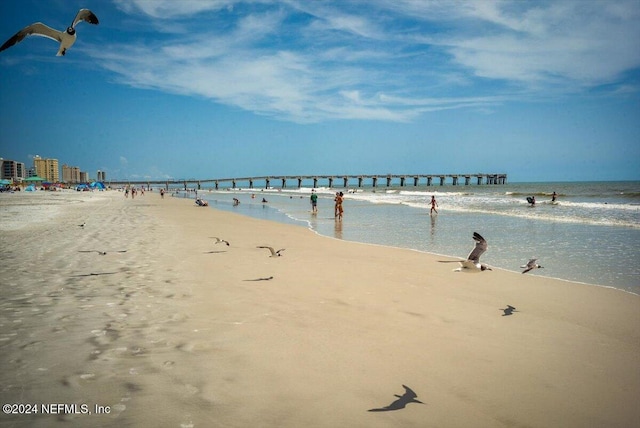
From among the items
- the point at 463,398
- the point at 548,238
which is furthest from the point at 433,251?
the point at 463,398

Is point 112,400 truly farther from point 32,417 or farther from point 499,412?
point 499,412

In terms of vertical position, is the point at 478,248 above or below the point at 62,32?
below

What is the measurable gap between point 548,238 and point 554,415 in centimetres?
1273

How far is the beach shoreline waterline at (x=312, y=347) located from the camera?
3244 millimetres

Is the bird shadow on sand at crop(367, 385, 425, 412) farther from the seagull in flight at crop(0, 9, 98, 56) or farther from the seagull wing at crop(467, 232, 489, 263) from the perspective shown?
the seagull in flight at crop(0, 9, 98, 56)

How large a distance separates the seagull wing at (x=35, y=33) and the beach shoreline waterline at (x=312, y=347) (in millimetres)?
3919

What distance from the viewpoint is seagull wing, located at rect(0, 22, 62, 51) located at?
20.5ft

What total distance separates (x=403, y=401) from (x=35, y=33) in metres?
8.33

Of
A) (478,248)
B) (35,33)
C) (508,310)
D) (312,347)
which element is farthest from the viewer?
(478,248)

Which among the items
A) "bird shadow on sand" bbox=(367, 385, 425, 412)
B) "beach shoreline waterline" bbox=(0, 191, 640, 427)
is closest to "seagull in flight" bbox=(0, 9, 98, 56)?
"beach shoreline waterline" bbox=(0, 191, 640, 427)

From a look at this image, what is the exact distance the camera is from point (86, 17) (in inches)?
291

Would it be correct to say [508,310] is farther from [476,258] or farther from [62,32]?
[62,32]

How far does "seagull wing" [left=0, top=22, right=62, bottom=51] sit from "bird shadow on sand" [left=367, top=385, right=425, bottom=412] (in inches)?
282

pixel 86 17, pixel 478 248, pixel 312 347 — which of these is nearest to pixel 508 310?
pixel 478 248
